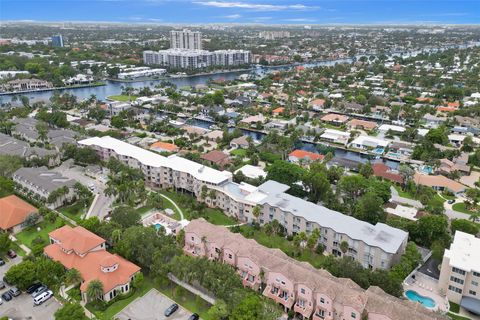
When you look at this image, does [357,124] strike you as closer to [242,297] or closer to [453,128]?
[453,128]

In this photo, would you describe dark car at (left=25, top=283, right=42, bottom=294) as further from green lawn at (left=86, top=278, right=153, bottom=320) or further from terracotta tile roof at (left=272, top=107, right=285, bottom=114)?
terracotta tile roof at (left=272, top=107, right=285, bottom=114)

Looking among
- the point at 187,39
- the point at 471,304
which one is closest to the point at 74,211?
the point at 471,304

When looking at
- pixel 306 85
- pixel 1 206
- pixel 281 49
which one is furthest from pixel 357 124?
pixel 281 49

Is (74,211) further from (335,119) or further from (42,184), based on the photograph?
(335,119)

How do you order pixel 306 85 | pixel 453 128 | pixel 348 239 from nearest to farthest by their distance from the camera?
pixel 348 239
pixel 453 128
pixel 306 85

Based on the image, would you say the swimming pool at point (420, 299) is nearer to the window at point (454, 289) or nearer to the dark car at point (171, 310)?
the window at point (454, 289)

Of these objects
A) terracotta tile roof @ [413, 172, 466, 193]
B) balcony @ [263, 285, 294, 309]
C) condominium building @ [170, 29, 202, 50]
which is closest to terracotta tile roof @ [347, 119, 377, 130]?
terracotta tile roof @ [413, 172, 466, 193]
